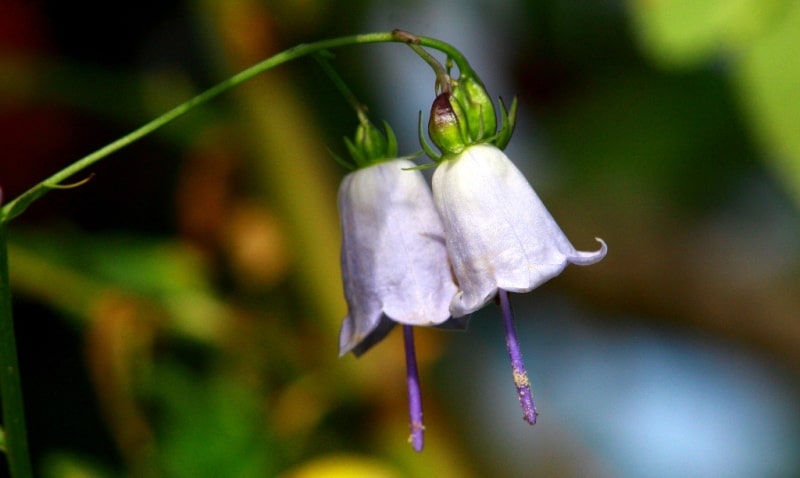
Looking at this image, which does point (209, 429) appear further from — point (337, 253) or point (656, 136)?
point (656, 136)

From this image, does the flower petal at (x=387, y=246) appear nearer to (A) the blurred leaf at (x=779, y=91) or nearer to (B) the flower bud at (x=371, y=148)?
(B) the flower bud at (x=371, y=148)

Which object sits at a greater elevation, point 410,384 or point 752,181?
point 410,384

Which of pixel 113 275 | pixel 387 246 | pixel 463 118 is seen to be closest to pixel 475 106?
pixel 463 118

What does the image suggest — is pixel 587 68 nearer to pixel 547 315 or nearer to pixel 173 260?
pixel 547 315

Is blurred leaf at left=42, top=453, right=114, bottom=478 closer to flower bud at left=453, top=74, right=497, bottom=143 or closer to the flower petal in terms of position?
the flower petal

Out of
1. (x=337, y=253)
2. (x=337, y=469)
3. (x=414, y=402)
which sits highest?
(x=414, y=402)

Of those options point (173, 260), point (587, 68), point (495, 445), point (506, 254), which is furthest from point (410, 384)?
point (587, 68)

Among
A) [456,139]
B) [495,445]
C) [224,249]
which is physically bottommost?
[495,445]

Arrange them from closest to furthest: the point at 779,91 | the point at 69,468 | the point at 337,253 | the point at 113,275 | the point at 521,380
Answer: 1. the point at 521,380
2. the point at 779,91
3. the point at 69,468
4. the point at 113,275
5. the point at 337,253
